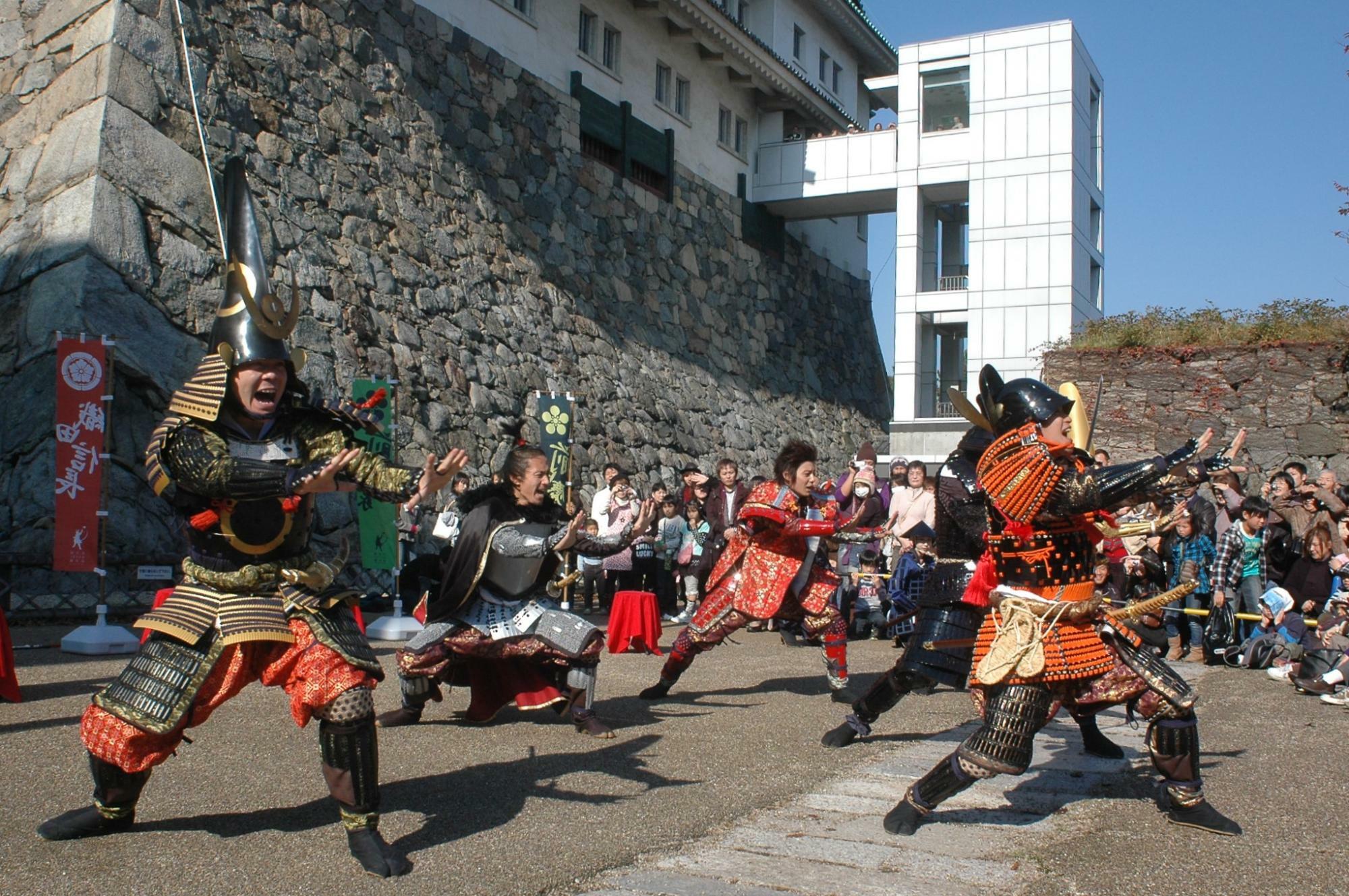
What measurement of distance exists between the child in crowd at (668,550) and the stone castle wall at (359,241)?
339 centimetres

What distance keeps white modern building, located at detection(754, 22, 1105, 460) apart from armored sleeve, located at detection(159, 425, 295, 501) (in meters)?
18.1

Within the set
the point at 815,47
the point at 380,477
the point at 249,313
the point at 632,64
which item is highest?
the point at 815,47

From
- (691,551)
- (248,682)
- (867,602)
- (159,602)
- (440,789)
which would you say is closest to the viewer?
(248,682)

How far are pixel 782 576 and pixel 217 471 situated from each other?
4376mm

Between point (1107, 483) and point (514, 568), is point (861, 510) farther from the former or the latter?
point (1107, 483)

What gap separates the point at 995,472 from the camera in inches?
182

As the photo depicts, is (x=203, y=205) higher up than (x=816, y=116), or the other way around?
(x=816, y=116)

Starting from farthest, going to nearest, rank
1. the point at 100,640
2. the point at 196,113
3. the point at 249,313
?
the point at 196,113 → the point at 100,640 → the point at 249,313

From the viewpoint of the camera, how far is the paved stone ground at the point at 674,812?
3.96 metres

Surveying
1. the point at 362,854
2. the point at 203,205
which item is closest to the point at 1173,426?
the point at 203,205

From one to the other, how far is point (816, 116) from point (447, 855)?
2507cm

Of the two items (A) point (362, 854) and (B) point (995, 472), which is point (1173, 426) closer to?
(B) point (995, 472)

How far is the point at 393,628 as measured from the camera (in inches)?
426

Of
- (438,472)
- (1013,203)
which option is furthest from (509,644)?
(1013,203)
